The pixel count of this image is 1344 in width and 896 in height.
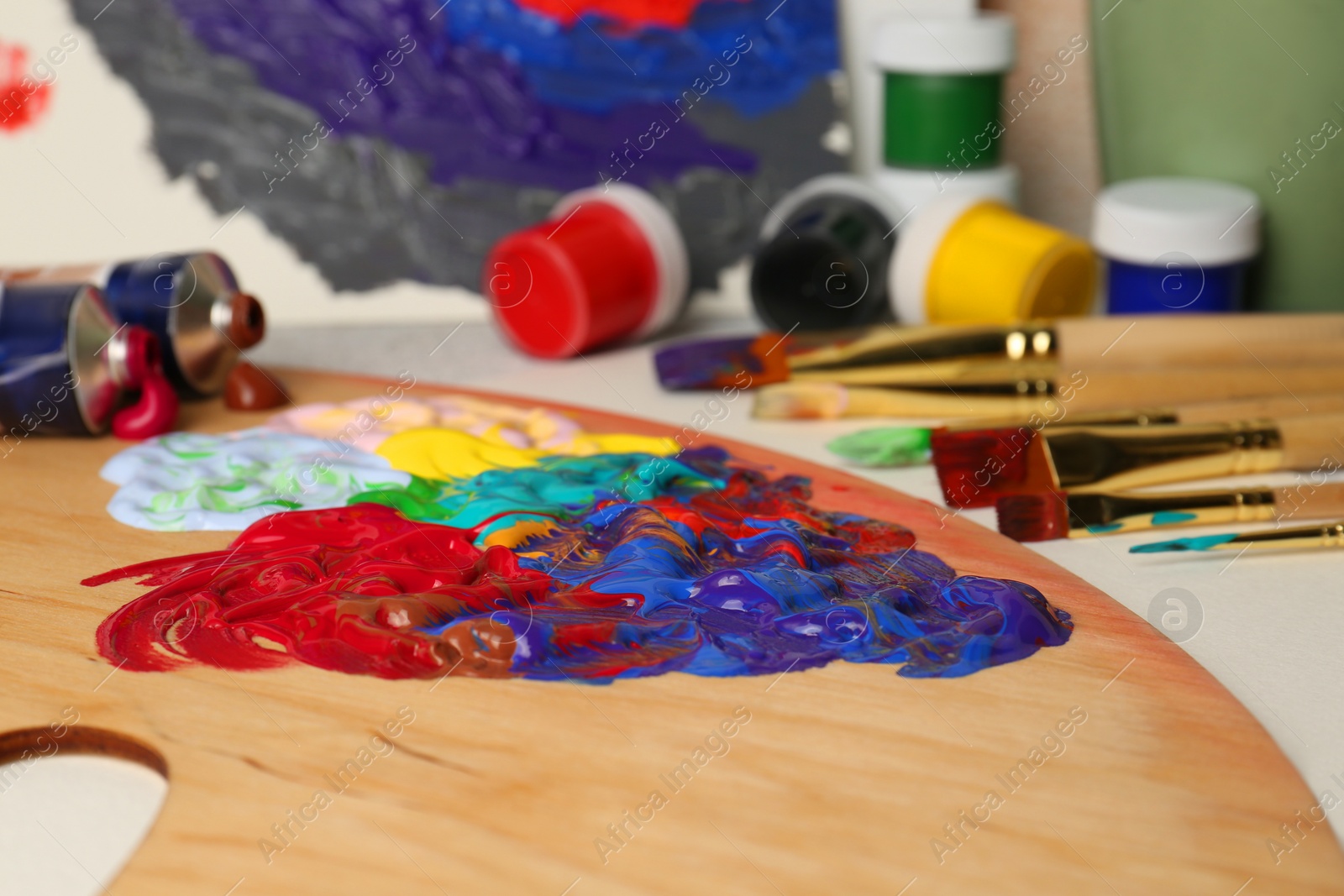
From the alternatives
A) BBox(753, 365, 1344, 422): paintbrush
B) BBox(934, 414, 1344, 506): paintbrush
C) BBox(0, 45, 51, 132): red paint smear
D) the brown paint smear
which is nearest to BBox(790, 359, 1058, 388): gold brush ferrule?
BBox(753, 365, 1344, 422): paintbrush

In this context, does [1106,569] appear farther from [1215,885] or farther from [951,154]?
[951,154]

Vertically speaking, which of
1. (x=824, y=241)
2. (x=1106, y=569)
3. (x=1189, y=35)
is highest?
(x=1189, y=35)

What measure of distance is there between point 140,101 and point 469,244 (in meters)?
0.35

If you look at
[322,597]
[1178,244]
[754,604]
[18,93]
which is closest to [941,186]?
[1178,244]

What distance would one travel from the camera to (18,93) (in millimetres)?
1275

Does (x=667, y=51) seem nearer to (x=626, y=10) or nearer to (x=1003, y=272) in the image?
(x=626, y=10)

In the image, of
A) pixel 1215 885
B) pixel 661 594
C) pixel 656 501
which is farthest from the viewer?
pixel 656 501

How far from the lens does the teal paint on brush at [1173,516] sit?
31.2 inches

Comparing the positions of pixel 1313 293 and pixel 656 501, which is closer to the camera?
pixel 656 501

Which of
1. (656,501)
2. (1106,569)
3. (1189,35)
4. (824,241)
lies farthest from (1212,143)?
(656,501)

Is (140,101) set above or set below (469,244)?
above

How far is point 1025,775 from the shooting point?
0.57 m

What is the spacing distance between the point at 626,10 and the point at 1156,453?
68cm

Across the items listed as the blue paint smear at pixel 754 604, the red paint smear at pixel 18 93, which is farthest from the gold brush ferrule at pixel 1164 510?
the red paint smear at pixel 18 93
